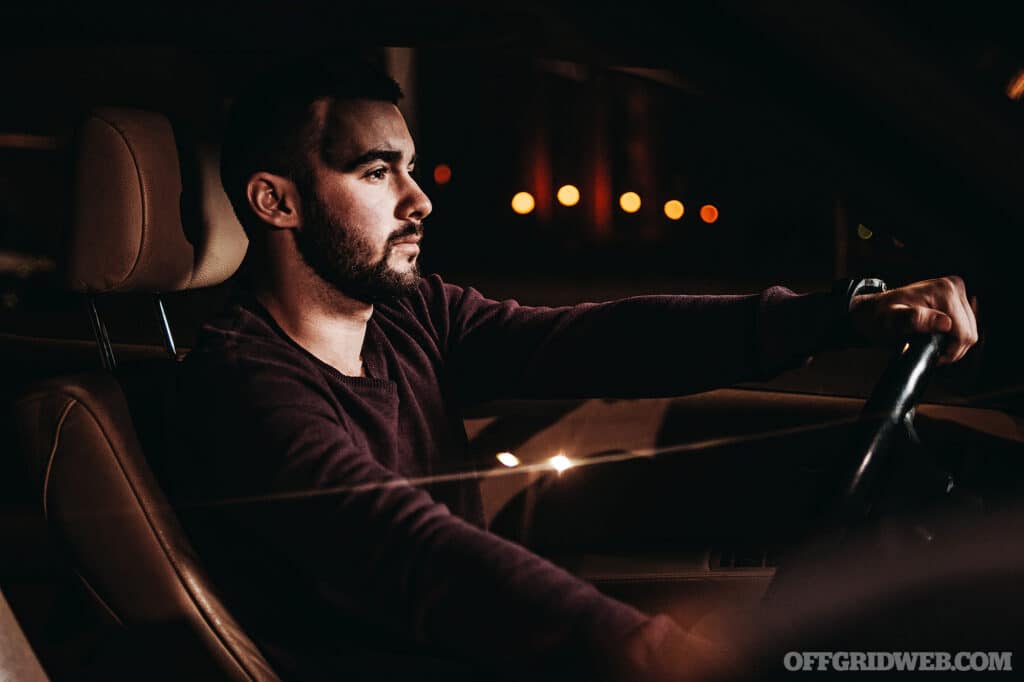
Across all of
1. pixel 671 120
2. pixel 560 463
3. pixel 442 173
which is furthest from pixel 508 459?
pixel 442 173

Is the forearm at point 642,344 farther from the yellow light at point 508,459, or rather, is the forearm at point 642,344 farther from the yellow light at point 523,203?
the yellow light at point 523,203

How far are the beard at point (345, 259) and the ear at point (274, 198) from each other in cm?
2

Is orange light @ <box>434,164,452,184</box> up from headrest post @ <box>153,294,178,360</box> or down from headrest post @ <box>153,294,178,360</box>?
up

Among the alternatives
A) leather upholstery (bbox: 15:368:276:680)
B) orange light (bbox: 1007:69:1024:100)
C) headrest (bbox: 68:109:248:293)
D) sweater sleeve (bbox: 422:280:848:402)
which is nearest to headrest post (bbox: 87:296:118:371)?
headrest (bbox: 68:109:248:293)

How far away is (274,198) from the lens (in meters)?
1.45

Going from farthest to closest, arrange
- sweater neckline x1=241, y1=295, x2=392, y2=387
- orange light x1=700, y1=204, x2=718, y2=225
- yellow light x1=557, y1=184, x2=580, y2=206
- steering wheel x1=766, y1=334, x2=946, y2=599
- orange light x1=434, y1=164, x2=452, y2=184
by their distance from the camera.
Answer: yellow light x1=557, y1=184, x2=580, y2=206, orange light x1=434, y1=164, x2=452, y2=184, orange light x1=700, y1=204, x2=718, y2=225, sweater neckline x1=241, y1=295, x2=392, y2=387, steering wheel x1=766, y1=334, x2=946, y2=599

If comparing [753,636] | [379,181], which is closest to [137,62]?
[379,181]

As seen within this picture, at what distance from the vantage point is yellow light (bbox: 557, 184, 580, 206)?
12.8 ft

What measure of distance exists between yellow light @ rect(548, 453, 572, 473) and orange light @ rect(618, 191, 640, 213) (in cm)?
171

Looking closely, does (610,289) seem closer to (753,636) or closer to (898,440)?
(898,440)

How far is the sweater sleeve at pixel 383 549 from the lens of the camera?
0.99m

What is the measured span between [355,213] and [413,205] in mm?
76

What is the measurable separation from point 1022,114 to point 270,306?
36.1 inches

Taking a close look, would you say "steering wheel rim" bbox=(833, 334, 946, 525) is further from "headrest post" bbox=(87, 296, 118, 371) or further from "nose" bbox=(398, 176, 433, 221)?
"headrest post" bbox=(87, 296, 118, 371)
